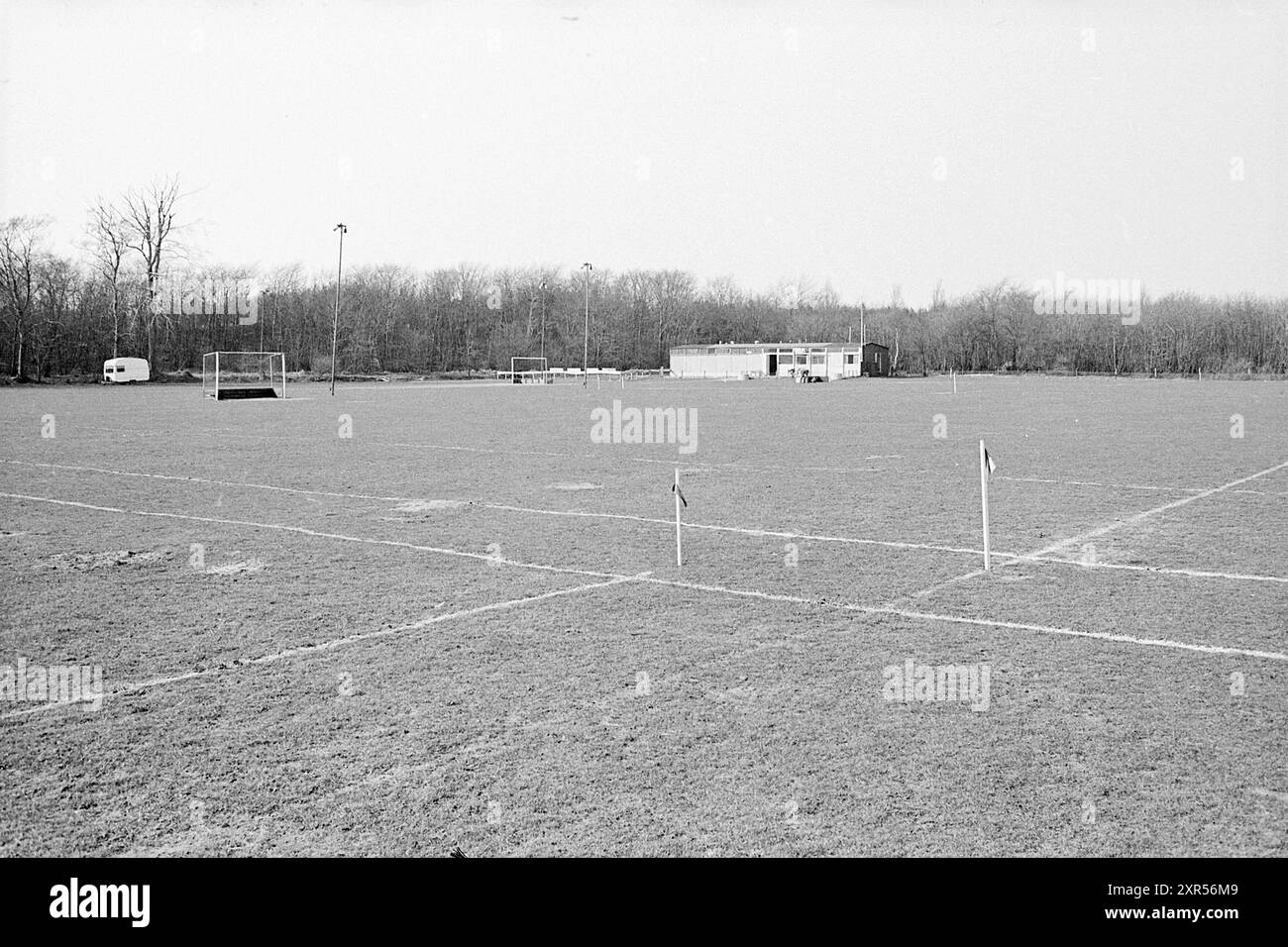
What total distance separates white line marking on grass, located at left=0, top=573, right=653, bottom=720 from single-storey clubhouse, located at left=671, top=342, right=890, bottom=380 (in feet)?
348

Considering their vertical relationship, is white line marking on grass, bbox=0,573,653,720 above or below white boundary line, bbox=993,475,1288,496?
below

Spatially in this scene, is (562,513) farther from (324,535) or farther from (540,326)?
(540,326)

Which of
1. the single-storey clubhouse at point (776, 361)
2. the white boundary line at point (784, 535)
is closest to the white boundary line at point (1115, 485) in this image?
the white boundary line at point (784, 535)

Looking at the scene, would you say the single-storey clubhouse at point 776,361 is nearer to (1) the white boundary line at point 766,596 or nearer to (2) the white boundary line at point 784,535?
(2) the white boundary line at point 784,535

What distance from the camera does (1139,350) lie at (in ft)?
429

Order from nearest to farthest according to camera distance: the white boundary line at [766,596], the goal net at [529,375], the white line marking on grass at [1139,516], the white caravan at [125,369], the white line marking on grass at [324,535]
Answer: the white boundary line at [766,596], the white line marking on grass at [324,535], the white line marking on grass at [1139,516], the white caravan at [125,369], the goal net at [529,375]

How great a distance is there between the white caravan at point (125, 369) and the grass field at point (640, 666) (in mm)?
61619

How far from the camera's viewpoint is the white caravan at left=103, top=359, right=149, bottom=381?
7438cm

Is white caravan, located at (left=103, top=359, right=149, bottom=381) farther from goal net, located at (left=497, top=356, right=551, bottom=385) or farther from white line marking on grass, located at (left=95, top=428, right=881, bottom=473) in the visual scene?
white line marking on grass, located at (left=95, top=428, right=881, bottom=473)

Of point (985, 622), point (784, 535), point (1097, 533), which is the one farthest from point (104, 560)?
point (1097, 533)

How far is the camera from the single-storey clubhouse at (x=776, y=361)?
118312 mm

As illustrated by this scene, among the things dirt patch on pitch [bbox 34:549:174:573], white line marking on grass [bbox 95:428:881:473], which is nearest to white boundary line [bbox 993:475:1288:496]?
white line marking on grass [bbox 95:428:881:473]
